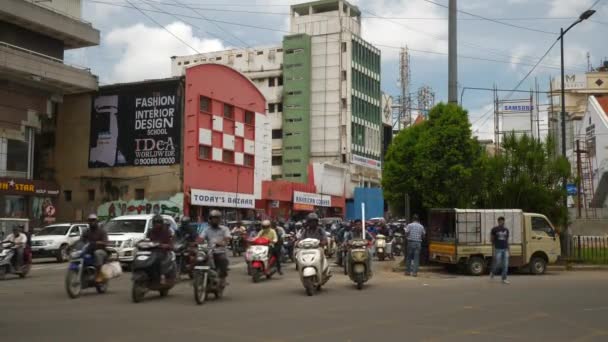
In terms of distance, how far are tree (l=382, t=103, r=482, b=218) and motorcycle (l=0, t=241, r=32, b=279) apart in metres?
15.0

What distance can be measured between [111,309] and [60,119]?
3944 centimetres

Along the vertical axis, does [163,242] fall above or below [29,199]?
below

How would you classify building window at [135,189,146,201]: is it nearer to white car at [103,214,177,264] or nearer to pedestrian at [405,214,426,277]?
white car at [103,214,177,264]

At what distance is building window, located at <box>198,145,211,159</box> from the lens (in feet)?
146

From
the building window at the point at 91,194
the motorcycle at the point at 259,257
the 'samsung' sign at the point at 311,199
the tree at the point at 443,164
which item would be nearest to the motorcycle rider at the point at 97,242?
the motorcycle at the point at 259,257

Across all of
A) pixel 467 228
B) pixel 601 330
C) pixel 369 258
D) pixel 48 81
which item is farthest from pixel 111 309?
pixel 48 81

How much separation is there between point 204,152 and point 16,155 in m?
12.3

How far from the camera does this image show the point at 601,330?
938 centimetres

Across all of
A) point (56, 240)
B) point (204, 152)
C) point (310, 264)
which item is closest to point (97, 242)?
point (310, 264)

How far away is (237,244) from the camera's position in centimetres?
2911

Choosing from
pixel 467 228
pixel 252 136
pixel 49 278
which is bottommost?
pixel 49 278

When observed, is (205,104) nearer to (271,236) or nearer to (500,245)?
(271,236)

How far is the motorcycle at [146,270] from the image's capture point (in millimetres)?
12219

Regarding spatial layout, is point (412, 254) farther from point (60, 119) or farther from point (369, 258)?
point (60, 119)
